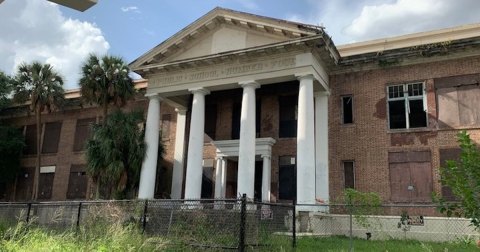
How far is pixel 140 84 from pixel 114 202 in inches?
651

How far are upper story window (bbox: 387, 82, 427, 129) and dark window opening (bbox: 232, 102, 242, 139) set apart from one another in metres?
8.07

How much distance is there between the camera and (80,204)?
1145cm

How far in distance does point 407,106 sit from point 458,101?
2.13m

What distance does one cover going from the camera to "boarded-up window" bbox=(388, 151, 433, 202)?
18.7m

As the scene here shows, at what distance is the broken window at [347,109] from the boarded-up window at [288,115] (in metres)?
2.46

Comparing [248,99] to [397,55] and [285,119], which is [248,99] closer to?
[285,119]

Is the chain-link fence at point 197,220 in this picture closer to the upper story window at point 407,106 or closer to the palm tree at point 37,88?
the upper story window at point 407,106

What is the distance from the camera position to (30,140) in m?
31.7

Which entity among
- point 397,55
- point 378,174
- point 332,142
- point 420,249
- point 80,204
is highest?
point 397,55

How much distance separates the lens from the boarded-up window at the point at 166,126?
26047mm

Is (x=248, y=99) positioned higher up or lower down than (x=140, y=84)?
lower down

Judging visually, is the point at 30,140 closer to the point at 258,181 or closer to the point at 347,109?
the point at 258,181

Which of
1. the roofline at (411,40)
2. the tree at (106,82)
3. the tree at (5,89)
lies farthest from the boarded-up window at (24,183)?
the roofline at (411,40)

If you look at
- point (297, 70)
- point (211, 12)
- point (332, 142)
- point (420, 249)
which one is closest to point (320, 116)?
point (332, 142)
